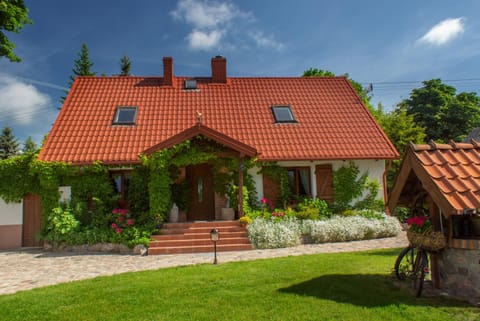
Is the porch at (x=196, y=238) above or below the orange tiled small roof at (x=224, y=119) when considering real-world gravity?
below

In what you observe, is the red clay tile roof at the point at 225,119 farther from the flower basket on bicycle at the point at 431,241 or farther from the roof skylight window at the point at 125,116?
the flower basket on bicycle at the point at 431,241

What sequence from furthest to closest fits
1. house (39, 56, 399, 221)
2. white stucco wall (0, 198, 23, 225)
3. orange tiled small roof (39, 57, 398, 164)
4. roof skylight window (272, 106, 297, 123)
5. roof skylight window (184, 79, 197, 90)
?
1. roof skylight window (184, 79, 197, 90)
2. roof skylight window (272, 106, 297, 123)
3. orange tiled small roof (39, 57, 398, 164)
4. house (39, 56, 399, 221)
5. white stucco wall (0, 198, 23, 225)

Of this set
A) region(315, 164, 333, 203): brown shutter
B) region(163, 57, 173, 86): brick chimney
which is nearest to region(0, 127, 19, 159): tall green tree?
region(163, 57, 173, 86): brick chimney

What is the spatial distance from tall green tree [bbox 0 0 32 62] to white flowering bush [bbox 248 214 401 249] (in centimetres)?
985

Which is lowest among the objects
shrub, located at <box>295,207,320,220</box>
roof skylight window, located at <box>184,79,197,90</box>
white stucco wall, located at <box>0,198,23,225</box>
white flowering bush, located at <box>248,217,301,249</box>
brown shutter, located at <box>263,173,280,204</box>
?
white flowering bush, located at <box>248,217,301,249</box>

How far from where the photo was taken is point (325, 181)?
13.2 meters

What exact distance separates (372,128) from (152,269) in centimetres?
1104

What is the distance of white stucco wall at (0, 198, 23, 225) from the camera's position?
1211cm

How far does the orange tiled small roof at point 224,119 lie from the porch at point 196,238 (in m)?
2.72

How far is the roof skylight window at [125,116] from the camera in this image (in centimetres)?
1385

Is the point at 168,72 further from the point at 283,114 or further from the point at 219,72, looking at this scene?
the point at 283,114

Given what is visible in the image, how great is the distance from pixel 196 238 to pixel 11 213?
707 cm

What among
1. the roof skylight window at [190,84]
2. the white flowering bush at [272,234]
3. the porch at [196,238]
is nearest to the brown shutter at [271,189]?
the white flowering bush at [272,234]

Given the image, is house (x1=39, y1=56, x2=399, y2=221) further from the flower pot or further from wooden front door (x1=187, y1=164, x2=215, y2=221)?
the flower pot
